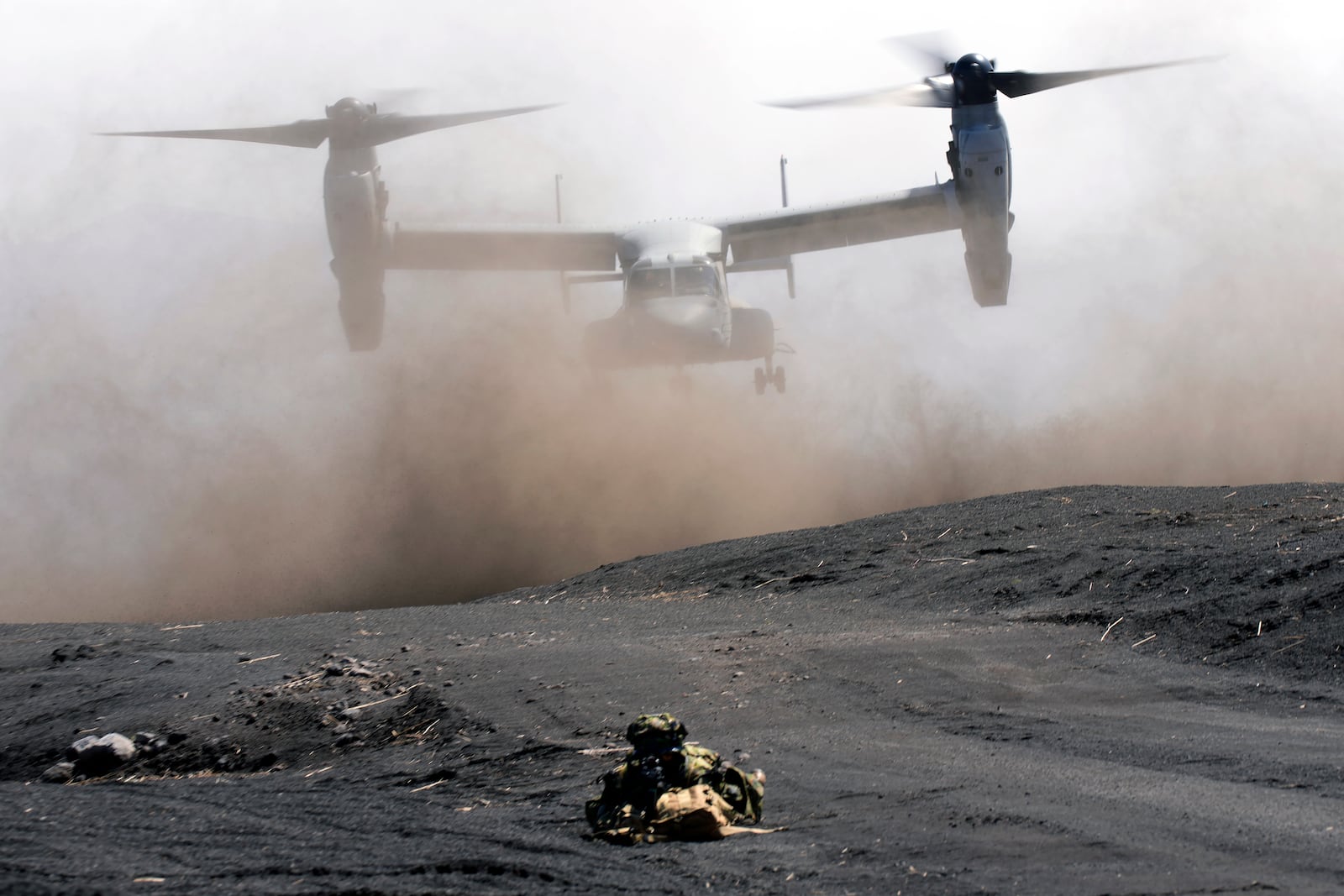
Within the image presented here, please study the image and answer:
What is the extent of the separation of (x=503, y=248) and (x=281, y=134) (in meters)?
3.90

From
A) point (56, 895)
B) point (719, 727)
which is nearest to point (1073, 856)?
point (719, 727)

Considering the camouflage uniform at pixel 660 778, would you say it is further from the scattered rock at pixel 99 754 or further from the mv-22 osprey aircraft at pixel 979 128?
the mv-22 osprey aircraft at pixel 979 128

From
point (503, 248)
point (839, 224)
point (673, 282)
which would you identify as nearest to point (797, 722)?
point (673, 282)

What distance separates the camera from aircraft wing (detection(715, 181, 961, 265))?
797 inches

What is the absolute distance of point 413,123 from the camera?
776 inches

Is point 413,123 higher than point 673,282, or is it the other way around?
point 413,123

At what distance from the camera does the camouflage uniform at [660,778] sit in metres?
4.75

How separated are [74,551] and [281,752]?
1570 centimetres

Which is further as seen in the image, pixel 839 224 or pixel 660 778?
pixel 839 224

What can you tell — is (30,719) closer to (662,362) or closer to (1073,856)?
(1073,856)

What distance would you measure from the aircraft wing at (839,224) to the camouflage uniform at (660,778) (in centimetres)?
1600

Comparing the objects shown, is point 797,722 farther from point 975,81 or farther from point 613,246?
point 613,246

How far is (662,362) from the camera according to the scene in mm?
19547

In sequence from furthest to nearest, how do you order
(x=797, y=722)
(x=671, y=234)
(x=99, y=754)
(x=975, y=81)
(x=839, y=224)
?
1. (x=839, y=224)
2. (x=671, y=234)
3. (x=975, y=81)
4. (x=99, y=754)
5. (x=797, y=722)
